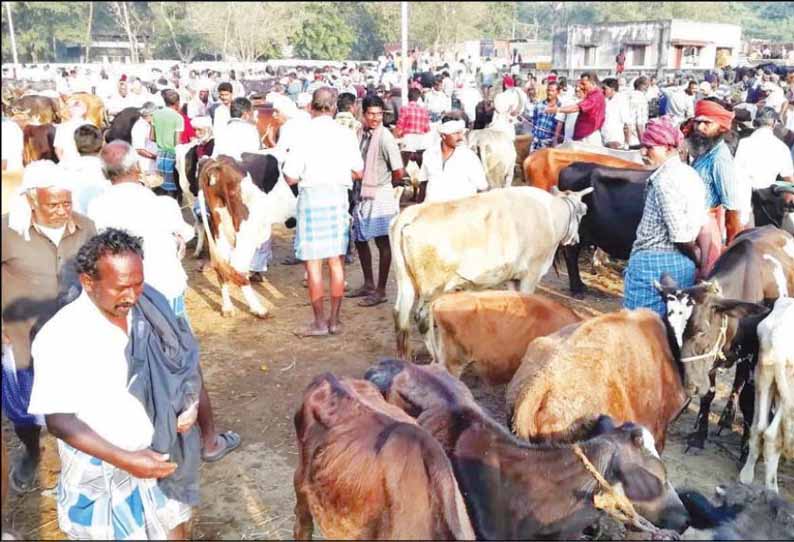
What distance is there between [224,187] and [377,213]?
1.44 metres

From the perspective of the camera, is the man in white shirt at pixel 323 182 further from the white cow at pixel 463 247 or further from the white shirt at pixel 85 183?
the white shirt at pixel 85 183

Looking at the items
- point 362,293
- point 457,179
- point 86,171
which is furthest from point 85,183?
point 362,293

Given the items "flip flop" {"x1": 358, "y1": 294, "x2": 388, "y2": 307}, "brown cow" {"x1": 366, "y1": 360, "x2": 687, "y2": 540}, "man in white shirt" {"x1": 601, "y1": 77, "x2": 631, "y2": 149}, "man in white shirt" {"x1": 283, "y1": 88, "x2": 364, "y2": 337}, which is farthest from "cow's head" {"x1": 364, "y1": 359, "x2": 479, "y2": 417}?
"man in white shirt" {"x1": 601, "y1": 77, "x2": 631, "y2": 149}

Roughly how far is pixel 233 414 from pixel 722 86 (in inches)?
740

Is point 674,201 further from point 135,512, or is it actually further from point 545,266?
point 135,512

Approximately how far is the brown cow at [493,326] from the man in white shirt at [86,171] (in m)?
2.43

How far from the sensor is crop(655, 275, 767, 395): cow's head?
415 centimetres

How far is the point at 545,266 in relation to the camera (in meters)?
6.39

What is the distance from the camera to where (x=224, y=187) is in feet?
22.4

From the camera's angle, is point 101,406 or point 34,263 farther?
point 34,263

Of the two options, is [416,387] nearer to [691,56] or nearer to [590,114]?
[590,114]

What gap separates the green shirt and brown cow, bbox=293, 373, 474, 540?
22.9 feet

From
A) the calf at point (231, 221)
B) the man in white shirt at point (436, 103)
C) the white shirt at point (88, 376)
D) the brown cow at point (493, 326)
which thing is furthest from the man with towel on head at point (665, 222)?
the man in white shirt at point (436, 103)

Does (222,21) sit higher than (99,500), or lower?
higher
